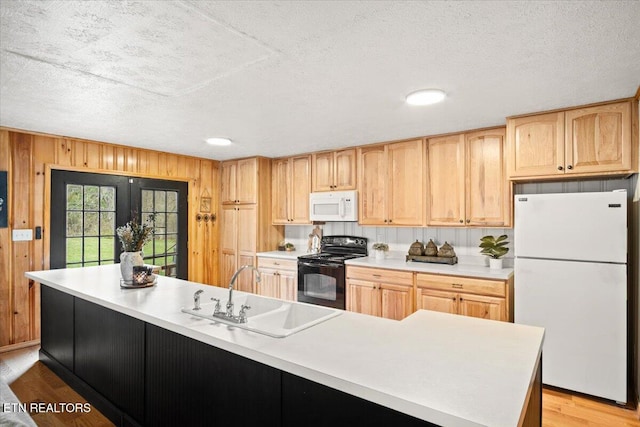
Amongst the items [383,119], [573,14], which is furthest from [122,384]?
[573,14]

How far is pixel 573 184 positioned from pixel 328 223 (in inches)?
109

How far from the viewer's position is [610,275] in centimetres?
257

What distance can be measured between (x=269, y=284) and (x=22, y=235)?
268 centimetres

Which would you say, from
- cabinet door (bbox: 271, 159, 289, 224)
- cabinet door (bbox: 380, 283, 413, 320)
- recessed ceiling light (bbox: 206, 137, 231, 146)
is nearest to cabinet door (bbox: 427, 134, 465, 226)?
cabinet door (bbox: 380, 283, 413, 320)

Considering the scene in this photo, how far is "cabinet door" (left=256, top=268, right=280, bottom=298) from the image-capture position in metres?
4.63

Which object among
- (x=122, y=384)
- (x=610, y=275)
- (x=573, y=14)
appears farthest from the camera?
(x=610, y=275)

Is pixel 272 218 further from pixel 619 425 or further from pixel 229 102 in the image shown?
pixel 619 425

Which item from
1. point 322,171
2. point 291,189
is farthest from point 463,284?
point 291,189

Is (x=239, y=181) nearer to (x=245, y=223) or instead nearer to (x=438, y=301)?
(x=245, y=223)

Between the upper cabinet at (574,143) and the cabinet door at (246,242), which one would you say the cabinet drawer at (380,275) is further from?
the cabinet door at (246,242)

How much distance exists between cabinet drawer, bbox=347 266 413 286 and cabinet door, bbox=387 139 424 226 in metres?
0.59

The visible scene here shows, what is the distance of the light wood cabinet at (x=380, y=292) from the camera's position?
3529mm

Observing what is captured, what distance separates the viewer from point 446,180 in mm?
3635

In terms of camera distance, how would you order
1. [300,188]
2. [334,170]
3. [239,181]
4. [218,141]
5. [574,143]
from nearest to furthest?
[574,143] → [218,141] → [334,170] → [300,188] → [239,181]
